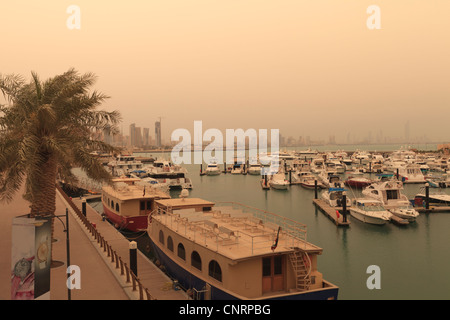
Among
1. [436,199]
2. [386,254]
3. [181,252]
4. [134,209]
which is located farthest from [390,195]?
[181,252]

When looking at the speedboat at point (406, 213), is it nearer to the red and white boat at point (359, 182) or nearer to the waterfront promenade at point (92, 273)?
the red and white boat at point (359, 182)

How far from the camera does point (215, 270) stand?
1461cm

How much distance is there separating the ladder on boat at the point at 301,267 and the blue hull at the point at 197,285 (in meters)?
0.49

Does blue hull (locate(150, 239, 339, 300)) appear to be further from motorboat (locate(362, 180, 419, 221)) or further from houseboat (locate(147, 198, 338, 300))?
motorboat (locate(362, 180, 419, 221))

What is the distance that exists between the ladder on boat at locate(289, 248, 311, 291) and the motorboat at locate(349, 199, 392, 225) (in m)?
24.6

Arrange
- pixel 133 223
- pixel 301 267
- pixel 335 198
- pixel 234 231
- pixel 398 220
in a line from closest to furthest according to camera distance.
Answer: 1. pixel 301 267
2. pixel 234 231
3. pixel 133 223
4. pixel 398 220
5. pixel 335 198

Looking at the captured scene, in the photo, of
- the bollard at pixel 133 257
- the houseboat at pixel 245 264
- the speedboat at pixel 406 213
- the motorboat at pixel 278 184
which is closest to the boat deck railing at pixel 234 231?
the houseboat at pixel 245 264

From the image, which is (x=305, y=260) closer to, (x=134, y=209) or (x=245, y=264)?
(x=245, y=264)

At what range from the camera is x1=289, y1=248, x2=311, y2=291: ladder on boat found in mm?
13922

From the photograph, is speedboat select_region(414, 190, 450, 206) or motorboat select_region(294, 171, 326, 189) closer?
speedboat select_region(414, 190, 450, 206)

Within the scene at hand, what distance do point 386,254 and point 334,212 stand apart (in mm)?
12848

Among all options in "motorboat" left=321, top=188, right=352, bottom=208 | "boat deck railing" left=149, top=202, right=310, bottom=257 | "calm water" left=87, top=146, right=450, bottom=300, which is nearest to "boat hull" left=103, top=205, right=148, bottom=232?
"boat deck railing" left=149, top=202, right=310, bottom=257

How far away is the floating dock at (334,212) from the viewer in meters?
36.8

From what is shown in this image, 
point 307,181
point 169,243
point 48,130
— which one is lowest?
point 307,181
